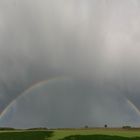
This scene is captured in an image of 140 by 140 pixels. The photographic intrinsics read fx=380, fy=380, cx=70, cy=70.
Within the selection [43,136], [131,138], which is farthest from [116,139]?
[43,136]

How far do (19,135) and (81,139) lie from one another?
1953cm

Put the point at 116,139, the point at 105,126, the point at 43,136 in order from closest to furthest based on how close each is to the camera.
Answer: the point at 116,139
the point at 43,136
the point at 105,126

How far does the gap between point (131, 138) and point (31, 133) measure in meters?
29.3

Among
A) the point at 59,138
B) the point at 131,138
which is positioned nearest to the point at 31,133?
the point at 59,138

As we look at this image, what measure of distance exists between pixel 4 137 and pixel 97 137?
25.6 m

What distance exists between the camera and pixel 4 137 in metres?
103

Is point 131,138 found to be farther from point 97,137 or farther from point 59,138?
point 59,138

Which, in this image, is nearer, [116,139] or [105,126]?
[116,139]

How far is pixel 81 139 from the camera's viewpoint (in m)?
95.6

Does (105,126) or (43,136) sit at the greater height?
(105,126)

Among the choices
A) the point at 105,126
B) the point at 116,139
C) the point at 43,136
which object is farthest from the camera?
the point at 105,126

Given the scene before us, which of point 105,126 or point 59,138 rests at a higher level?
point 105,126

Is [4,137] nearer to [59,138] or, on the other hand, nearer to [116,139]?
[59,138]

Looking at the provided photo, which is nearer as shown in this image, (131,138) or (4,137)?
(131,138)
